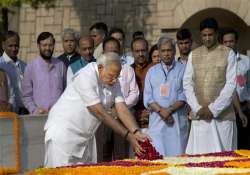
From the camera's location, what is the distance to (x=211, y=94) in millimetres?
8359

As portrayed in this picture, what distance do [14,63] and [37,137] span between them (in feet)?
5.28

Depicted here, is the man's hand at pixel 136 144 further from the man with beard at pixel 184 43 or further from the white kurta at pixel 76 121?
the man with beard at pixel 184 43

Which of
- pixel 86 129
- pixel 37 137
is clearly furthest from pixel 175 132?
pixel 86 129

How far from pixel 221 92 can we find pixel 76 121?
94.4 inches

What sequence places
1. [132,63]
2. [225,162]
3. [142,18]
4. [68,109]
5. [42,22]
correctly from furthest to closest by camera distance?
[42,22] < [142,18] < [132,63] < [68,109] < [225,162]

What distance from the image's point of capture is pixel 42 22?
54.5ft

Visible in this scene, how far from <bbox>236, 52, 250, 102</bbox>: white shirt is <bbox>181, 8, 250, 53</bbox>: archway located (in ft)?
16.2

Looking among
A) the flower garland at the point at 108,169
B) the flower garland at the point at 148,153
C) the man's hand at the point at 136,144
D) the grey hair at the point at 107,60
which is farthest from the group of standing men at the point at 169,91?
Result: the flower garland at the point at 108,169

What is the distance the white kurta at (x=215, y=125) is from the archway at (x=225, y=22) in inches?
241

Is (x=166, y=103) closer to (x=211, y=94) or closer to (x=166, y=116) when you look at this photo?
(x=166, y=116)

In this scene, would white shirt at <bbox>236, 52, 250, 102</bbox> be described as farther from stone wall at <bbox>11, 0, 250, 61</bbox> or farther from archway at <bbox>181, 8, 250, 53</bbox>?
archway at <bbox>181, 8, 250, 53</bbox>

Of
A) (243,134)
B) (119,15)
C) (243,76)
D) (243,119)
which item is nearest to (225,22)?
(119,15)

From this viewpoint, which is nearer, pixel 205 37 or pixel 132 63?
pixel 205 37

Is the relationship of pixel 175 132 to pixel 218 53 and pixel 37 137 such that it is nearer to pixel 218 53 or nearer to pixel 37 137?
pixel 218 53
